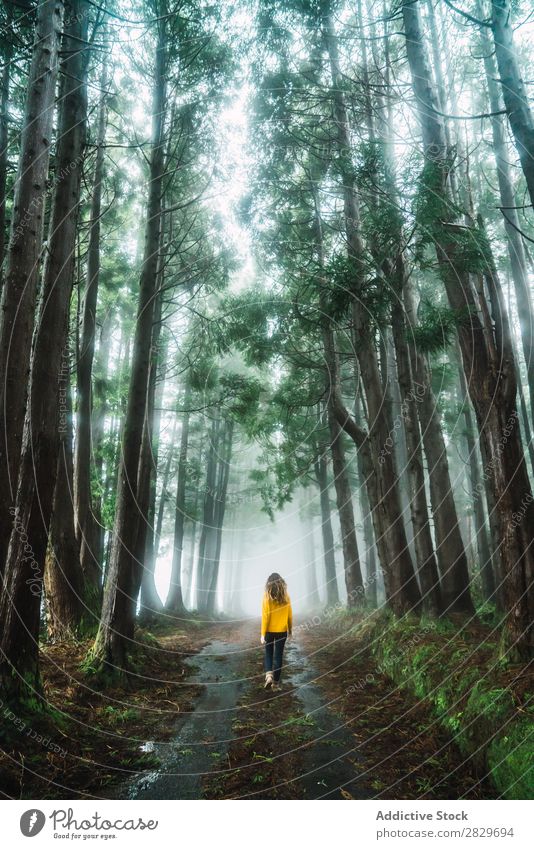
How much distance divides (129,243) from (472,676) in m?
14.6


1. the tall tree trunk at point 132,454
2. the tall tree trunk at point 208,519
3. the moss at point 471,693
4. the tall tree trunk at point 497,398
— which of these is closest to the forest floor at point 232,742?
the moss at point 471,693

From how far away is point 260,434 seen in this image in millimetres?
14742

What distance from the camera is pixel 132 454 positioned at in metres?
8.32

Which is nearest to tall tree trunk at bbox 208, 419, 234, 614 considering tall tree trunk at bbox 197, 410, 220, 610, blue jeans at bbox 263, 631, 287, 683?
tall tree trunk at bbox 197, 410, 220, 610

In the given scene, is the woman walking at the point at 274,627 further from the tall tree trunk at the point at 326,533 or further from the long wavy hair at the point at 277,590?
the tall tree trunk at the point at 326,533

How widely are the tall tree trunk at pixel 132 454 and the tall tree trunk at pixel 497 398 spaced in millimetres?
5478

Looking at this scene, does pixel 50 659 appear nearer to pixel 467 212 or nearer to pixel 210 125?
pixel 467 212

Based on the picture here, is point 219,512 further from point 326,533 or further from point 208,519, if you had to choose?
point 326,533

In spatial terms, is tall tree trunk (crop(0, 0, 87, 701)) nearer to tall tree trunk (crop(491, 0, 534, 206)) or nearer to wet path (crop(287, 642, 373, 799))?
wet path (crop(287, 642, 373, 799))

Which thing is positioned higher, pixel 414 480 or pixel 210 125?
pixel 210 125

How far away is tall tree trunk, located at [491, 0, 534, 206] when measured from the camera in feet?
14.8

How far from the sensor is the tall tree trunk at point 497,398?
15.2ft

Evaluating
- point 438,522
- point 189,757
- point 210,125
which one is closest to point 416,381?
point 438,522

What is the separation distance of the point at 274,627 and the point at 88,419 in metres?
6.36
